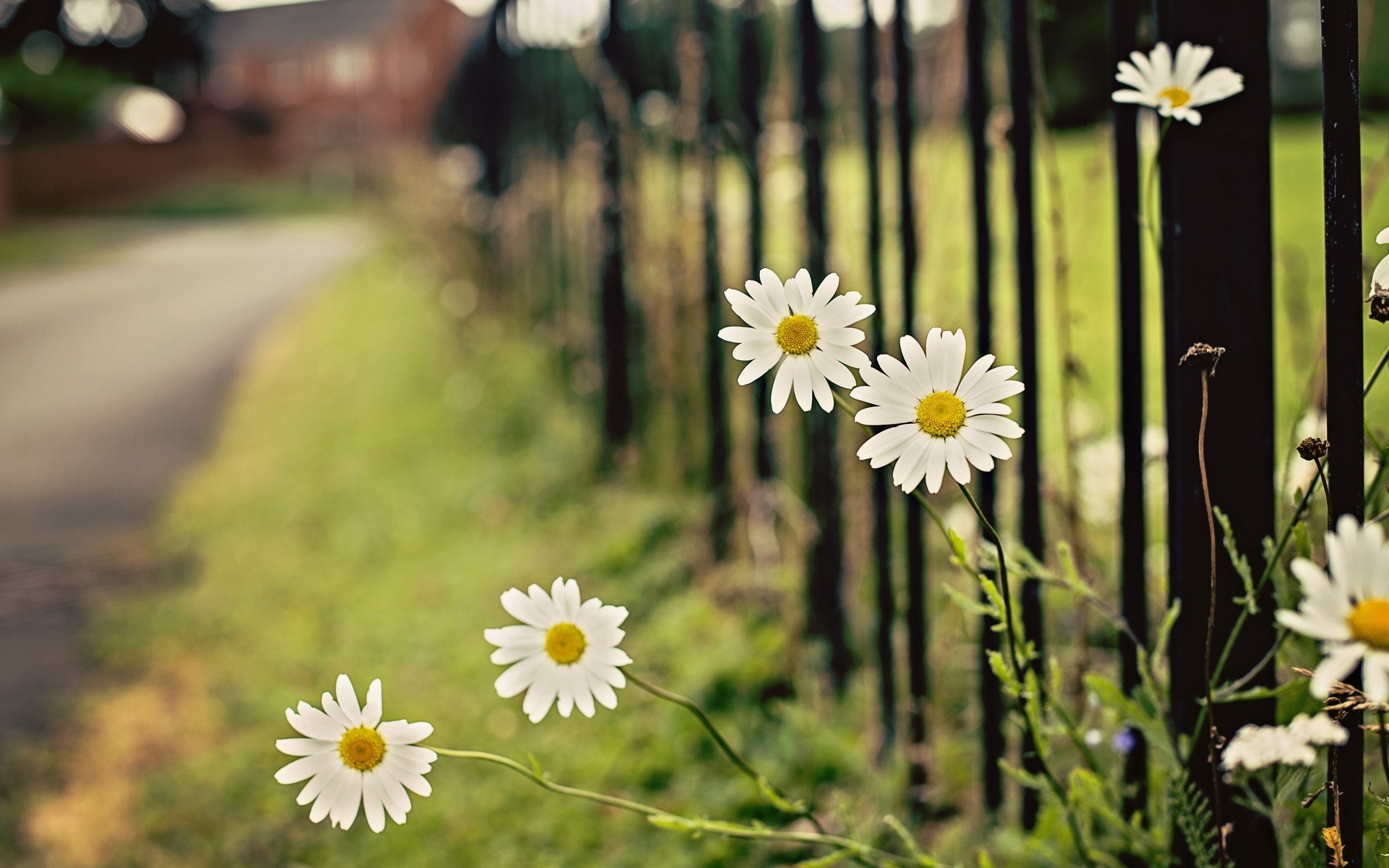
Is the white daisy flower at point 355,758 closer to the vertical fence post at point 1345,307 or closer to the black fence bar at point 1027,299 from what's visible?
the vertical fence post at point 1345,307

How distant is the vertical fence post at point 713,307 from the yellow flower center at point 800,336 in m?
1.67

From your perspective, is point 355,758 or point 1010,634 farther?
point 1010,634

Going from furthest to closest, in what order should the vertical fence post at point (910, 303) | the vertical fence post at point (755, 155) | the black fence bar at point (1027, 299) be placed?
the vertical fence post at point (755, 155) < the vertical fence post at point (910, 303) < the black fence bar at point (1027, 299)

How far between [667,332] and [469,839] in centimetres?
139

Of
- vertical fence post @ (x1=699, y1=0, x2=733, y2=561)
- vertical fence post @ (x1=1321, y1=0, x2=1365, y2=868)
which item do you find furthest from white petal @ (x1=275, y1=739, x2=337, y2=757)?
vertical fence post @ (x1=699, y1=0, x2=733, y2=561)

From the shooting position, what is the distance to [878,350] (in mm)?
1672

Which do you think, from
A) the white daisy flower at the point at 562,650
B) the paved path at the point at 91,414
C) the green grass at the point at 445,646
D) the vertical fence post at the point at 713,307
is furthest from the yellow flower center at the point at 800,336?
the paved path at the point at 91,414

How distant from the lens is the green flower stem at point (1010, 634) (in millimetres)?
809

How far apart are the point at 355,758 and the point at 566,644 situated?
16 cm

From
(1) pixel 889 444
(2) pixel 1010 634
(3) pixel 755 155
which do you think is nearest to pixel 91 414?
(3) pixel 755 155

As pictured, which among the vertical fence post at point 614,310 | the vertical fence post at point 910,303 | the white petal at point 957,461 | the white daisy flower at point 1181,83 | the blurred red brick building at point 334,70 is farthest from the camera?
the blurred red brick building at point 334,70

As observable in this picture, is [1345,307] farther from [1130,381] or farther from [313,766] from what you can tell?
[313,766]

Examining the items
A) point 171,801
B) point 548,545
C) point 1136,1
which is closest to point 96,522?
point 548,545

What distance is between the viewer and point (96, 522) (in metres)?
4.56
